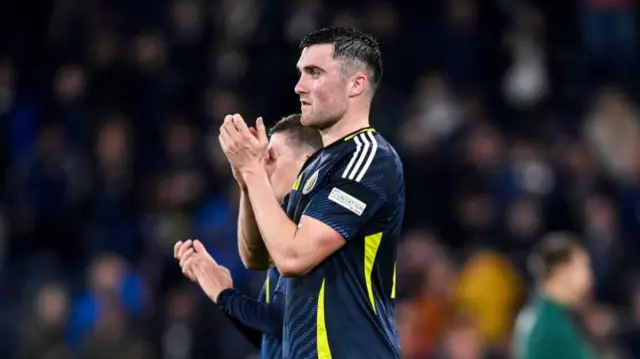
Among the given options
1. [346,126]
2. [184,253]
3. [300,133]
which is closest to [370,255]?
[346,126]

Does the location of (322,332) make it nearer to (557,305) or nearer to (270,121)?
(557,305)

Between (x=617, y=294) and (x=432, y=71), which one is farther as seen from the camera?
(x=432, y=71)

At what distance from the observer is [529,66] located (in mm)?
16156

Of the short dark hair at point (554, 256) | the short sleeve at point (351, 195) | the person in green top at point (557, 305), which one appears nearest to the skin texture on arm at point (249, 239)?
the short sleeve at point (351, 195)

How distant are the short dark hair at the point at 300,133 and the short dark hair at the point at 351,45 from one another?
2.37 feet

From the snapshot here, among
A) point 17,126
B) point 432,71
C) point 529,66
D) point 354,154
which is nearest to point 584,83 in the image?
point 529,66

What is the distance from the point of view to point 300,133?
6.11m

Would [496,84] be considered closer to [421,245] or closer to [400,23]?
[400,23]

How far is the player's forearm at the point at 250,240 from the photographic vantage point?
5.84 metres

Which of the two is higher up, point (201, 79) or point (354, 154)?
point (354, 154)

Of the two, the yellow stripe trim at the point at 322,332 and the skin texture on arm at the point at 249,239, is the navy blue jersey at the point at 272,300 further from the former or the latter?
the yellow stripe trim at the point at 322,332

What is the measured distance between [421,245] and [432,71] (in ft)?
10.4

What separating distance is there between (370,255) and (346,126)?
53cm

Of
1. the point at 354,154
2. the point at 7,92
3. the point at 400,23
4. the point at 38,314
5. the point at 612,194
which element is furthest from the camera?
the point at 400,23
